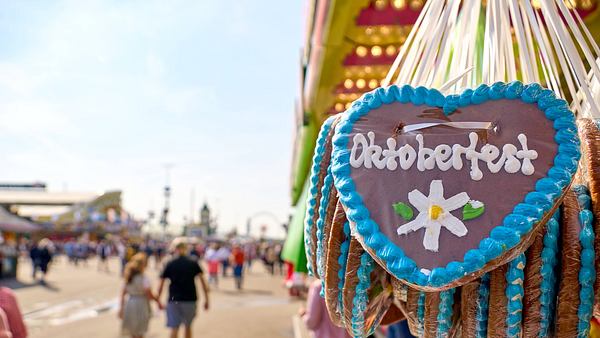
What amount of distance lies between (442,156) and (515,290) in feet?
1.02

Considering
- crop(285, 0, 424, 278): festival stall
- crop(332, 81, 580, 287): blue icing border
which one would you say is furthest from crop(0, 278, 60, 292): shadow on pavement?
crop(332, 81, 580, 287): blue icing border

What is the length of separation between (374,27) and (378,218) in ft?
10.5

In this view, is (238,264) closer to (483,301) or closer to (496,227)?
(483,301)

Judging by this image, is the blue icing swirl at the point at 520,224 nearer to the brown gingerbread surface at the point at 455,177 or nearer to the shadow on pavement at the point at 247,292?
the brown gingerbread surface at the point at 455,177

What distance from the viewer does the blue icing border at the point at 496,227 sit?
112 cm

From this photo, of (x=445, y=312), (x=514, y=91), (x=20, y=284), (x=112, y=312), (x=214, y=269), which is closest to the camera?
(x=514, y=91)

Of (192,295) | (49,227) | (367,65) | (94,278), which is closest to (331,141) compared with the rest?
(367,65)

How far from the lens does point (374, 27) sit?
419 cm

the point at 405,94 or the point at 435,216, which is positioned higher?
the point at 405,94

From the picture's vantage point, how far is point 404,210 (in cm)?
119

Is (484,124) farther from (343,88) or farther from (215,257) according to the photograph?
(215,257)

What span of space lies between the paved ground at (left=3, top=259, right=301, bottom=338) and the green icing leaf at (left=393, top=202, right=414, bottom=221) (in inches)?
316

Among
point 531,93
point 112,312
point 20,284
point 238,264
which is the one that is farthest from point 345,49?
point 20,284

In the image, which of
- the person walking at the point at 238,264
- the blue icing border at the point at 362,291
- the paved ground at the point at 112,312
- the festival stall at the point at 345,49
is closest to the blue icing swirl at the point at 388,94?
the blue icing border at the point at 362,291
